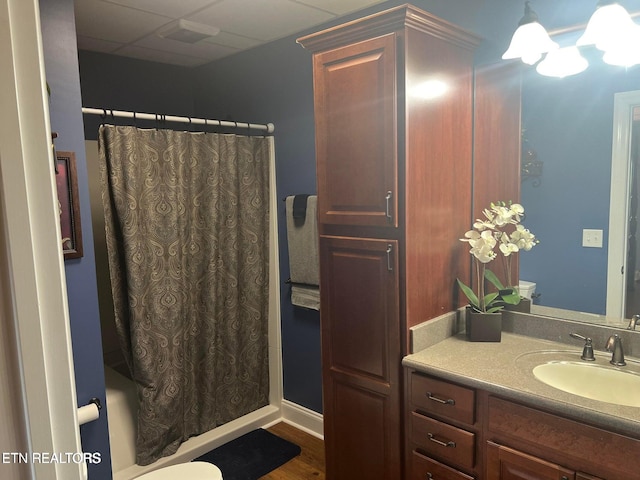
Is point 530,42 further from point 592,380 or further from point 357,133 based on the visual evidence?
point 592,380

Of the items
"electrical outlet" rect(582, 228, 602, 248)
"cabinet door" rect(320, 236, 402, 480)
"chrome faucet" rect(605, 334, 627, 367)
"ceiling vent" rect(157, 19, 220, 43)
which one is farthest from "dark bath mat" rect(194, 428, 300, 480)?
"ceiling vent" rect(157, 19, 220, 43)

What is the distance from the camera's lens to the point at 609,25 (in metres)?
1.65

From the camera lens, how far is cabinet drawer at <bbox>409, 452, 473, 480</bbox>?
1688mm

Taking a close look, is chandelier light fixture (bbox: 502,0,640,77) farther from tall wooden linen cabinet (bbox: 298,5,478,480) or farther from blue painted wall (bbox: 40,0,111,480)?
blue painted wall (bbox: 40,0,111,480)

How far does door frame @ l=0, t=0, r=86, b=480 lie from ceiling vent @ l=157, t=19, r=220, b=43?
2367 millimetres

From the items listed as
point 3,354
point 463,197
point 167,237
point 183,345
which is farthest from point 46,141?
point 183,345

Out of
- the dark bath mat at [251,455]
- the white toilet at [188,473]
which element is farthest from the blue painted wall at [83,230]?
the dark bath mat at [251,455]

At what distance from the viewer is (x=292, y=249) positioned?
9.62 ft

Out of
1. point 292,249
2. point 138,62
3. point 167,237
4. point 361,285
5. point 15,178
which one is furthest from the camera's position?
point 138,62

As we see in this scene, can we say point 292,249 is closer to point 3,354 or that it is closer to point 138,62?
point 138,62

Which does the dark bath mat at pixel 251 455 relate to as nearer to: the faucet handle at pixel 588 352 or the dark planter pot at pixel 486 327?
the dark planter pot at pixel 486 327

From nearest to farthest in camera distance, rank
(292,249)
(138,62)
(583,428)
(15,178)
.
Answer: (15,178) → (583,428) → (292,249) → (138,62)

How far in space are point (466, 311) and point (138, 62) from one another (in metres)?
2.83

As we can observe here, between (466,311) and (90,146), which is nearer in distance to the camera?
(466,311)
